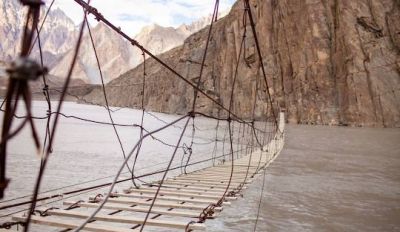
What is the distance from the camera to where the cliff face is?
40719 mm

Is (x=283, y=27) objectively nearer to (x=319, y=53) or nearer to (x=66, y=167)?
(x=319, y=53)

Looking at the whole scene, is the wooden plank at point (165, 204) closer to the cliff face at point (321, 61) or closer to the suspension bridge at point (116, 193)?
the suspension bridge at point (116, 193)

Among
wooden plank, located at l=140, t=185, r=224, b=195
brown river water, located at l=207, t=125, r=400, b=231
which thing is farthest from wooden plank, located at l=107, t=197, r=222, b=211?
wooden plank, located at l=140, t=185, r=224, b=195

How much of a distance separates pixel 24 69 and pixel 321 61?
46544 mm

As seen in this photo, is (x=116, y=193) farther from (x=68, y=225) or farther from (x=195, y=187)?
(x=68, y=225)

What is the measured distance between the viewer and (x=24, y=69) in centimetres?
112

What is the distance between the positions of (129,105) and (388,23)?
72394mm

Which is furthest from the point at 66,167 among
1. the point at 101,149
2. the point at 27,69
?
the point at 27,69

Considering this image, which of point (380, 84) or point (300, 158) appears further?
point (380, 84)

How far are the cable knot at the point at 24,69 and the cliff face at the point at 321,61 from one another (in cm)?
4207

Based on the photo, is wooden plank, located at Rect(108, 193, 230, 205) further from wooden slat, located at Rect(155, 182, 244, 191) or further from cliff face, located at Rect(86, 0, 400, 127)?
cliff face, located at Rect(86, 0, 400, 127)

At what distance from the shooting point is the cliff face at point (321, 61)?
40.7 m

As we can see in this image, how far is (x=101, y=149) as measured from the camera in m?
20.5

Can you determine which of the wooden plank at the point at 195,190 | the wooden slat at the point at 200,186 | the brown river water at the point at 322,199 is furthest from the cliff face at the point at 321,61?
the wooden plank at the point at 195,190
